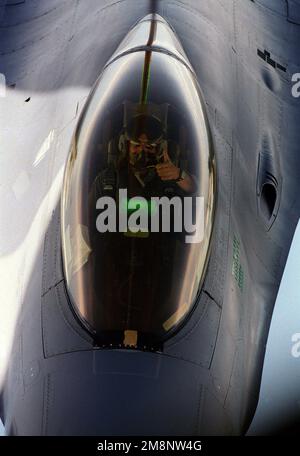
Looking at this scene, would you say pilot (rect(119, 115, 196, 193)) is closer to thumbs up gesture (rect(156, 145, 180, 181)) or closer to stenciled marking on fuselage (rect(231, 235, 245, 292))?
thumbs up gesture (rect(156, 145, 180, 181))

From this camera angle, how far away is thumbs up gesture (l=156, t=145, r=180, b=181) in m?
4.98

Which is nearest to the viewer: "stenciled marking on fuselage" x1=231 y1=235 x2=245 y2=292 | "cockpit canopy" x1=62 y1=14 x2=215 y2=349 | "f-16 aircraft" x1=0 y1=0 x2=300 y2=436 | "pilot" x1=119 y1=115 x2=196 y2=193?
"f-16 aircraft" x1=0 y1=0 x2=300 y2=436

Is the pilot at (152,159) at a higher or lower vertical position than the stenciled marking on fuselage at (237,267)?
higher

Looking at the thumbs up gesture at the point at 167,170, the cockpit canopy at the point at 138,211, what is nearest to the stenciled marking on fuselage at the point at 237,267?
the cockpit canopy at the point at 138,211

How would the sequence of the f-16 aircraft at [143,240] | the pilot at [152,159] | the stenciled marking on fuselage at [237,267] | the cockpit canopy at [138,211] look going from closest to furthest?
the f-16 aircraft at [143,240]
the cockpit canopy at [138,211]
the pilot at [152,159]
the stenciled marking on fuselage at [237,267]

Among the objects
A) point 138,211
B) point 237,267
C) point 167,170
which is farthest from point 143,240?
point 237,267

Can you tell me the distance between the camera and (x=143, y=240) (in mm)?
4836

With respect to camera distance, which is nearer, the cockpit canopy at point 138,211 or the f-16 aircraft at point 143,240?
the f-16 aircraft at point 143,240

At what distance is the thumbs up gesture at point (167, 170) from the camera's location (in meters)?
4.98

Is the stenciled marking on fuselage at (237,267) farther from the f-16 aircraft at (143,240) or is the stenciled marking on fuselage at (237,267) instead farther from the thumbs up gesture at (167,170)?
the thumbs up gesture at (167,170)

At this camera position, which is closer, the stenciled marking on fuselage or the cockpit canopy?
the cockpit canopy

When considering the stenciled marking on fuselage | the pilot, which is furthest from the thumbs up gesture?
the stenciled marking on fuselage

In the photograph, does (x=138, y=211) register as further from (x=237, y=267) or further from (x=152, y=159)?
(x=237, y=267)
